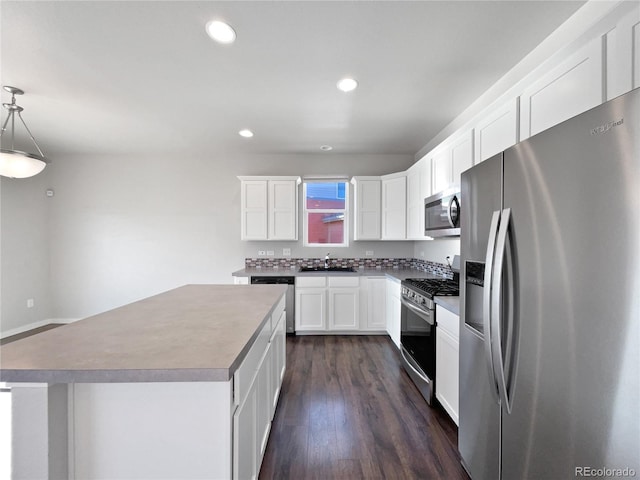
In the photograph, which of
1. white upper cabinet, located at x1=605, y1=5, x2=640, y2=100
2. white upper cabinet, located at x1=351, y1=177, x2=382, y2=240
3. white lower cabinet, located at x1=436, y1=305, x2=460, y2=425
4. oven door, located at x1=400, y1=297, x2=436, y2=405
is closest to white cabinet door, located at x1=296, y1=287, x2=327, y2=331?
white upper cabinet, located at x1=351, y1=177, x2=382, y2=240

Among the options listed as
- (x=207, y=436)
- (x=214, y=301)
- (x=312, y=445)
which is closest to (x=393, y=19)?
(x=214, y=301)

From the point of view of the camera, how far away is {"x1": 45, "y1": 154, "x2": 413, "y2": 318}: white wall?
445cm

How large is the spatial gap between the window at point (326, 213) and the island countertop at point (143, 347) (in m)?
2.93

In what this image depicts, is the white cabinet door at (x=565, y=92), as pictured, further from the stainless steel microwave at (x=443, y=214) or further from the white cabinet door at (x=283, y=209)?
the white cabinet door at (x=283, y=209)

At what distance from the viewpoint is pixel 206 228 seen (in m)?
4.49

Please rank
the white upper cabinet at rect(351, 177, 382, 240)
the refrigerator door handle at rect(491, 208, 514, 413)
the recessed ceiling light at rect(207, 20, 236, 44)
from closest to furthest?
the refrigerator door handle at rect(491, 208, 514, 413), the recessed ceiling light at rect(207, 20, 236, 44), the white upper cabinet at rect(351, 177, 382, 240)

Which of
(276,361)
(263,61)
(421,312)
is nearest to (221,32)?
(263,61)

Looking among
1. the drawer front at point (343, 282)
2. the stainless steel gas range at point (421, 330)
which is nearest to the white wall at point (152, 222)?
the drawer front at point (343, 282)

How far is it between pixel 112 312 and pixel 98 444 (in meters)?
0.80

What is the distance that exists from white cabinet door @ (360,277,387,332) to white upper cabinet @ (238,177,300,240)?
1.40 m
